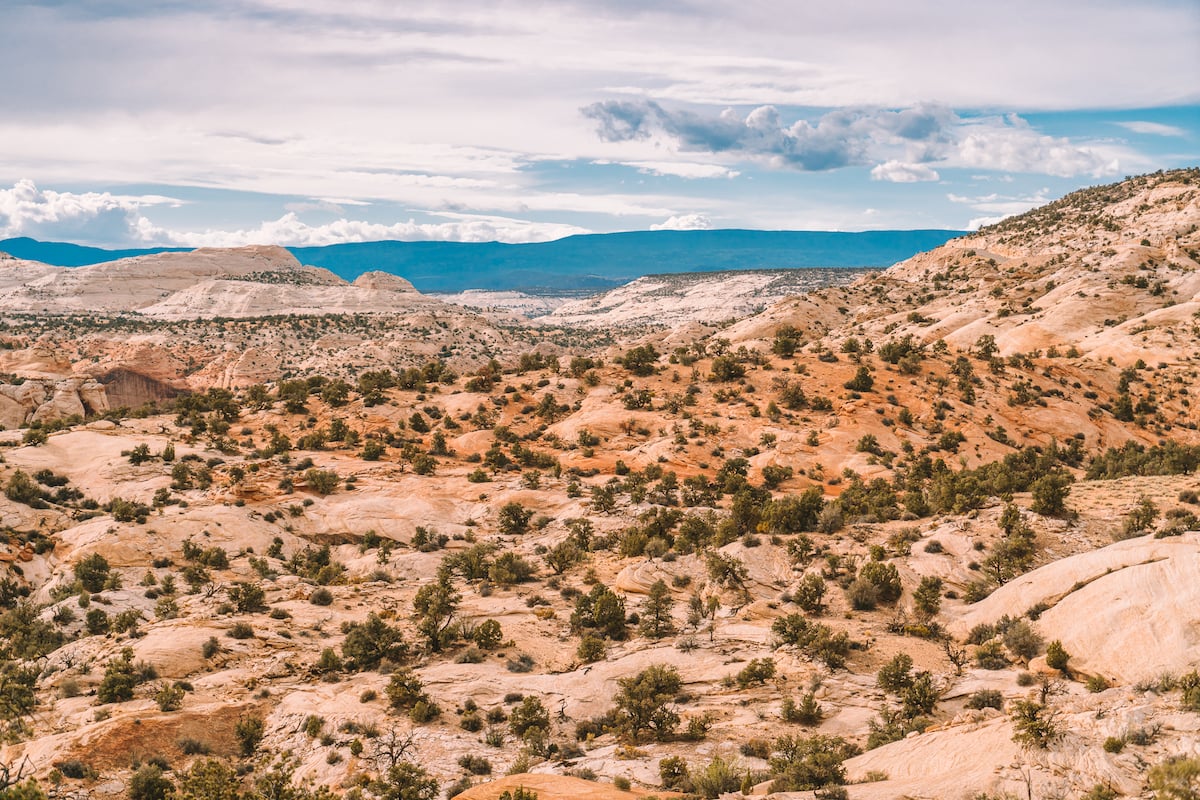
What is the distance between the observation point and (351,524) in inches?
1372

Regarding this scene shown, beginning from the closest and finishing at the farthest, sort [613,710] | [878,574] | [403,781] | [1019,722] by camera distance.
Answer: [1019,722]
[403,781]
[613,710]
[878,574]

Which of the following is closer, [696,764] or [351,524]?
[696,764]

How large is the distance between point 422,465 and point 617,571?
15.8 meters

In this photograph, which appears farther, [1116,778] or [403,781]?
[403,781]

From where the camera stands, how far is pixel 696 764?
661 inches

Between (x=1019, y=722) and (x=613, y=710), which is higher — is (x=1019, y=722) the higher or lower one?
the higher one

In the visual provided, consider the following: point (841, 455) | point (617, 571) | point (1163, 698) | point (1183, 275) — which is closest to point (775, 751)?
point (1163, 698)

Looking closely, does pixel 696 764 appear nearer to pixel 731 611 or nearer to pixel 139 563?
pixel 731 611

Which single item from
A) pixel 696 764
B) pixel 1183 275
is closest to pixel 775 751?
pixel 696 764

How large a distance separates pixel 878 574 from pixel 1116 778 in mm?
12410

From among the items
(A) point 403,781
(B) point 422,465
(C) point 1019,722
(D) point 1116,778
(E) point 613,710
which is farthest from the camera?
(B) point 422,465

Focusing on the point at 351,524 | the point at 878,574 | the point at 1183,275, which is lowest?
the point at 351,524

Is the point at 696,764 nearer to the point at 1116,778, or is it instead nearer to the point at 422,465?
the point at 1116,778

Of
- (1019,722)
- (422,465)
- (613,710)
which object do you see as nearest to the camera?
(1019,722)
